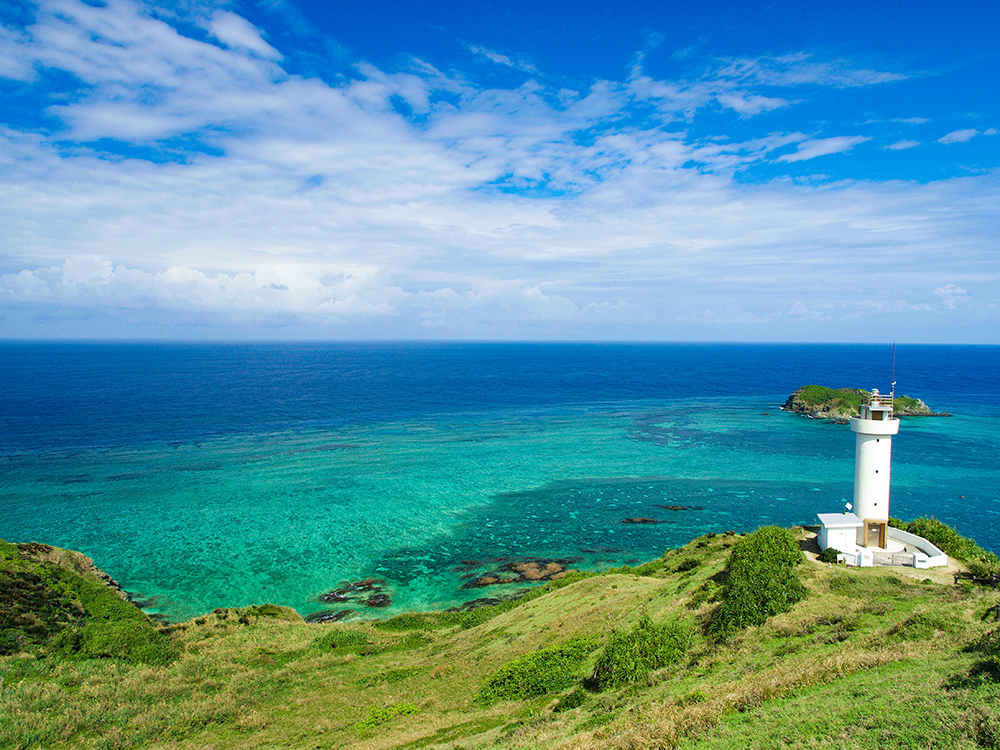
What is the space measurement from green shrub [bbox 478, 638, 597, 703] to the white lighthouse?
20.6m

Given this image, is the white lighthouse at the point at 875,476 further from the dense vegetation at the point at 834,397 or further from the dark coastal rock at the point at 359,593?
the dense vegetation at the point at 834,397

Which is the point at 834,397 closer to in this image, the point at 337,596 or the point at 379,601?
the point at 379,601

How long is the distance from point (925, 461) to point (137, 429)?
437 feet

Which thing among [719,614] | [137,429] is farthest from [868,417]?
[137,429]

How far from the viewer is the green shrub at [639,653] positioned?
20.7 m

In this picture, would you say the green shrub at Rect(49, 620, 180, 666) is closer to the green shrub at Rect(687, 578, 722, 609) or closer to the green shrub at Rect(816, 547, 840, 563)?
the green shrub at Rect(687, 578, 722, 609)

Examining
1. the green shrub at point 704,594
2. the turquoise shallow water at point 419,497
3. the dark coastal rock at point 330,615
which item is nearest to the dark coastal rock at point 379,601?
the turquoise shallow water at point 419,497

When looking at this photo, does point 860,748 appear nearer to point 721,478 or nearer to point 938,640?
point 938,640

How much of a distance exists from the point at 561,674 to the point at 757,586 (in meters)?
9.85

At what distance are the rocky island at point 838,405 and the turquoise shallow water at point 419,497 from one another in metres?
13.0

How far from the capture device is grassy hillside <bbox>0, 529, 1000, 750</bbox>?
13531mm

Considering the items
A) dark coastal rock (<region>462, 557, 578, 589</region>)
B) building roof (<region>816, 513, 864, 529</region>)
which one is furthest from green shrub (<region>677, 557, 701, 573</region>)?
dark coastal rock (<region>462, 557, 578, 589</region>)

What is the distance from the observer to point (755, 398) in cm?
14700

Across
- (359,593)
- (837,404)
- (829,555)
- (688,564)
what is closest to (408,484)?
(359,593)
